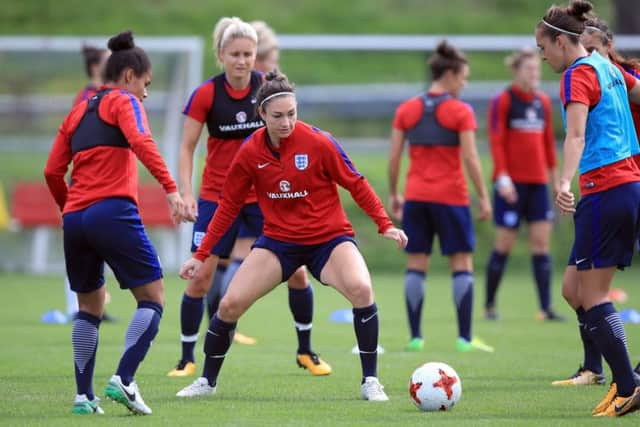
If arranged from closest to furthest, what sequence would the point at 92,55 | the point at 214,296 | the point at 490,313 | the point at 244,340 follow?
1. the point at 214,296
2. the point at 244,340
3. the point at 92,55
4. the point at 490,313

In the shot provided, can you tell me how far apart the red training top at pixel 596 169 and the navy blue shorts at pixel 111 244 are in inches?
98.7

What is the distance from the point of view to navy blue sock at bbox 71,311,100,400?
6.51m

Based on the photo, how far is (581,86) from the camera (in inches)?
247

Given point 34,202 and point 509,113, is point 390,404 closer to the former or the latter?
point 509,113

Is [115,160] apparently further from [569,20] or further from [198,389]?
[569,20]

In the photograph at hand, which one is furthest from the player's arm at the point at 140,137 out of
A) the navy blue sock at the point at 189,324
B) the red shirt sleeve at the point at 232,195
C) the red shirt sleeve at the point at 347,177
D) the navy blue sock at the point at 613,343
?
the navy blue sock at the point at 613,343

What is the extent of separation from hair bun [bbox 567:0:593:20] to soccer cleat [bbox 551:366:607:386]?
8.47 feet

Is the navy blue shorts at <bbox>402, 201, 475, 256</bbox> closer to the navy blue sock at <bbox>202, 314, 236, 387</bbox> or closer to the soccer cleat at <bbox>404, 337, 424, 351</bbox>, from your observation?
the soccer cleat at <bbox>404, 337, 424, 351</bbox>

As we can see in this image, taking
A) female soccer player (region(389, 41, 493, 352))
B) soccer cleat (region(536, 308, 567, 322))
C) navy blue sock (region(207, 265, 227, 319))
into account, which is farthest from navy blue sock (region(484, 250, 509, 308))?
navy blue sock (region(207, 265, 227, 319))

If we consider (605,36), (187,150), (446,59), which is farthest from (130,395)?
(446,59)

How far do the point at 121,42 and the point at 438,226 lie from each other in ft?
13.4

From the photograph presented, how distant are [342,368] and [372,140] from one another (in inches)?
486

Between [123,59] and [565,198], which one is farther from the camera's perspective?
[123,59]

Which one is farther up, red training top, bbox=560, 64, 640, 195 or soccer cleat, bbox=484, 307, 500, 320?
red training top, bbox=560, 64, 640, 195
